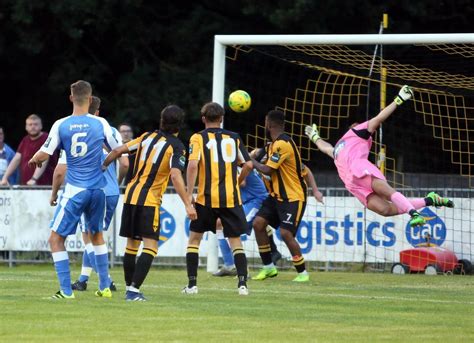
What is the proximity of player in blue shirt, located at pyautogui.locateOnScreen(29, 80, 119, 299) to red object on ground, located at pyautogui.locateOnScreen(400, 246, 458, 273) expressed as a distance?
708 centimetres

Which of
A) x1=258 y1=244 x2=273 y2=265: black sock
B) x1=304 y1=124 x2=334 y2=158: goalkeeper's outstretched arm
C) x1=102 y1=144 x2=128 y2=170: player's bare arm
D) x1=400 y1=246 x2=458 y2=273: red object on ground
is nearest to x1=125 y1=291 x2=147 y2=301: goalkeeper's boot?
x1=102 y1=144 x2=128 y2=170: player's bare arm

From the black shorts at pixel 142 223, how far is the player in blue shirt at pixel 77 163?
0.31 metres

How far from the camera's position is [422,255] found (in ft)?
61.1

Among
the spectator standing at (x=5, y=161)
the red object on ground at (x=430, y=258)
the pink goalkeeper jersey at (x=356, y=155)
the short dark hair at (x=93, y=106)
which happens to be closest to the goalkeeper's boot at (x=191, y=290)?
the short dark hair at (x=93, y=106)

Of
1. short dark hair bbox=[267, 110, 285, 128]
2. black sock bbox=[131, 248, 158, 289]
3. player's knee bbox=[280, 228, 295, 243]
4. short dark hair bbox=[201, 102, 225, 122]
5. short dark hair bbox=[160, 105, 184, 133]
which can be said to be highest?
short dark hair bbox=[267, 110, 285, 128]

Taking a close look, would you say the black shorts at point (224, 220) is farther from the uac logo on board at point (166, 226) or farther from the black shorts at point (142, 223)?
the uac logo on board at point (166, 226)

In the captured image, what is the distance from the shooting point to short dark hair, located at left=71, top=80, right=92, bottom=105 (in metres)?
12.6

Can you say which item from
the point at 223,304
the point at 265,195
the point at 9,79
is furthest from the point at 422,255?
the point at 9,79

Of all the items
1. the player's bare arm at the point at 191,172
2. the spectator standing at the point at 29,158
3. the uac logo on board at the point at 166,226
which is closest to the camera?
the player's bare arm at the point at 191,172

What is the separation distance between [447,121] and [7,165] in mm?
7329

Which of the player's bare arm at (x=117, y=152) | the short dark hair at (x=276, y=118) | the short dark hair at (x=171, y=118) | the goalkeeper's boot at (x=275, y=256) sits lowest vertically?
the goalkeeper's boot at (x=275, y=256)

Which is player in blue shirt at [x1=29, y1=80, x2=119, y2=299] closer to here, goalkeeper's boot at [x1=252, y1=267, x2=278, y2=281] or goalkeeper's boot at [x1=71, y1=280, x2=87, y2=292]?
goalkeeper's boot at [x1=71, y1=280, x2=87, y2=292]

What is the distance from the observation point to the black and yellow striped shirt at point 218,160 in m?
13.9

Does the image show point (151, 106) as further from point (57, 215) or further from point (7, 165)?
point (57, 215)
